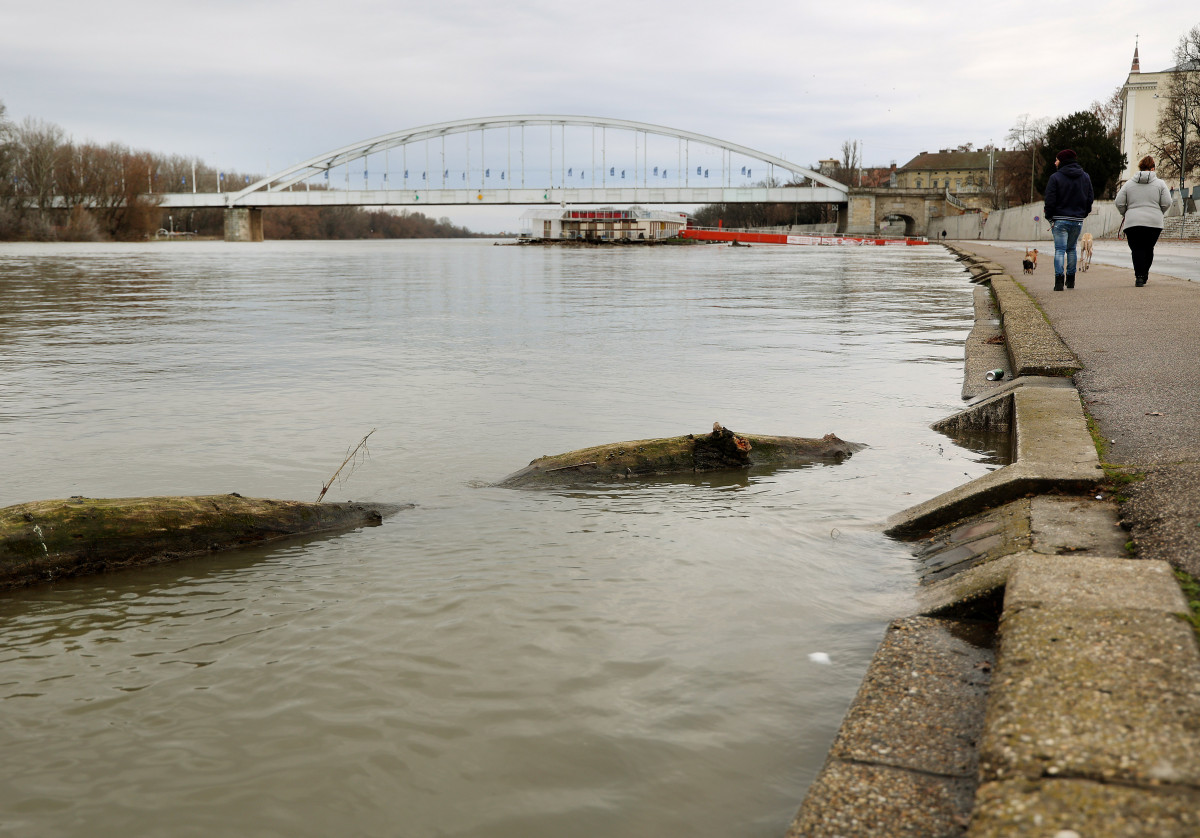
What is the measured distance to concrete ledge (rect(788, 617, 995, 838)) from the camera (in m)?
2.13

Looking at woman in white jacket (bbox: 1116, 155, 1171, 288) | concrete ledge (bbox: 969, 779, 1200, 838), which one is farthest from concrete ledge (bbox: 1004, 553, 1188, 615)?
woman in white jacket (bbox: 1116, 155, 1171, 288)

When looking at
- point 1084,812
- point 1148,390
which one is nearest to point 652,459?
point 1148,390

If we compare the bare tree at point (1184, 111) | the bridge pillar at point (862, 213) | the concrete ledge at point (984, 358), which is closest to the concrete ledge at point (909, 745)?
the concrete ledge at point (984, 358)

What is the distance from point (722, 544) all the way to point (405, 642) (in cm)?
169

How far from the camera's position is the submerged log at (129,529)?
407 centimetres

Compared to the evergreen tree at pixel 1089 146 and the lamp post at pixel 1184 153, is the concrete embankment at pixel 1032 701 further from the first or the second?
the evergreen tree at pixel 1089 146

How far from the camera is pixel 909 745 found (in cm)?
242

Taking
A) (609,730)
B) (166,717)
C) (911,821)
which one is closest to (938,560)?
(609,730)

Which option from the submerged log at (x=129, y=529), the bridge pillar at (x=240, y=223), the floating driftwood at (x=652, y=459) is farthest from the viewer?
the bridge pillar at (x=240, y=223)

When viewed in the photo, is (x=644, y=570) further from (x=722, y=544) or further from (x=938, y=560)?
(x=938, y=560)

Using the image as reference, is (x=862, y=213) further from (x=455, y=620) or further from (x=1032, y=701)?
(x=1032, y=701)

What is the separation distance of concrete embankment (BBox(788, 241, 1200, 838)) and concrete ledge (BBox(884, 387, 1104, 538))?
0.14 meters

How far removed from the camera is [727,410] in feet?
26.5

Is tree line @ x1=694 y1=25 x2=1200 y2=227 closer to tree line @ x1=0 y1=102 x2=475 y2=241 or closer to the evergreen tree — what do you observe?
the evergreen tree
